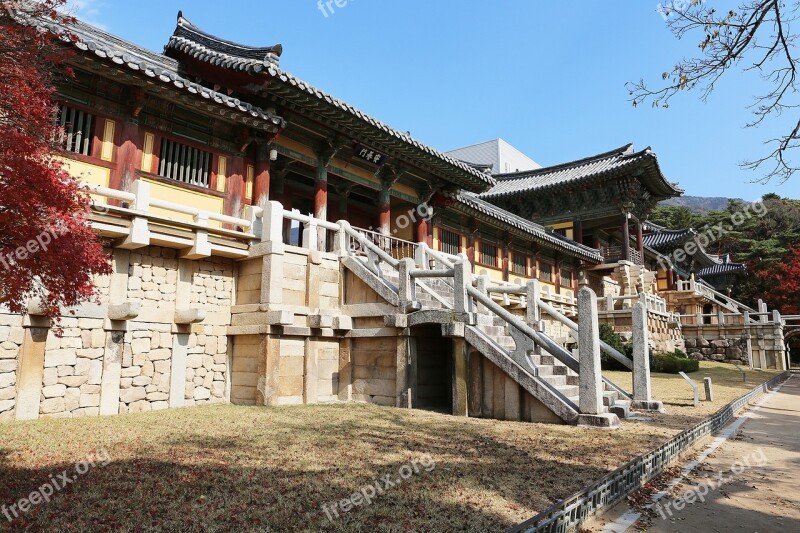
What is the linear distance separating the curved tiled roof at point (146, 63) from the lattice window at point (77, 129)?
1.39m

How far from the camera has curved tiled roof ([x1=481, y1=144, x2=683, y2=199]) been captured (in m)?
30.0

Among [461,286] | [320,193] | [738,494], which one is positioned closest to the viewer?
[738,494]

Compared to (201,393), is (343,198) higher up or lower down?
higher up

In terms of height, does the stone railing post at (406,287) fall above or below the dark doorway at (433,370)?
above

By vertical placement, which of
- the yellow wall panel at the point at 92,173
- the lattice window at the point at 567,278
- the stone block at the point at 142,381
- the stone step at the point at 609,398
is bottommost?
the stone step at the point at 609,398

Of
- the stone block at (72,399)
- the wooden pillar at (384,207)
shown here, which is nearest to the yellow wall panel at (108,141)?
the stone block at (72,399)

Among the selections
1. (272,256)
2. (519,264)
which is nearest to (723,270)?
(519,264)

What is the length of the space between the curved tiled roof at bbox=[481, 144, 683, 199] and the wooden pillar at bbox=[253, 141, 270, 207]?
23564 millimetres

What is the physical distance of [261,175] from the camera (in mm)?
12828

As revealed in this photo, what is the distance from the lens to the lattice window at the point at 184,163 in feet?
37.1

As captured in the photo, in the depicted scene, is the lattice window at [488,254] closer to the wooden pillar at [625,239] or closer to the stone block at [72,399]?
the wooden pillar at [625,239]

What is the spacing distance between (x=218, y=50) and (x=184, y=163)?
4.23 meters

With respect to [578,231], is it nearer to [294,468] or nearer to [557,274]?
[557,274]

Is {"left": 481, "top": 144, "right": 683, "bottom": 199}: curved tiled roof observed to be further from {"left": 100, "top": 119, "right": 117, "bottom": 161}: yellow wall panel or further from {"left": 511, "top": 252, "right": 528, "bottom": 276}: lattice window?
{"left": 100, "top": 119, "right": 117, "bottom": 161}: yellow wall panel
